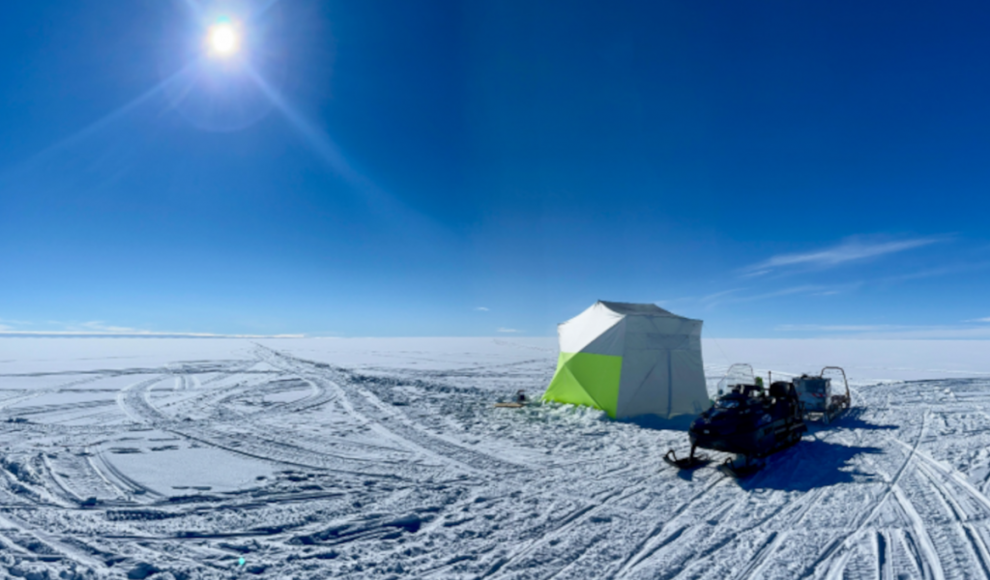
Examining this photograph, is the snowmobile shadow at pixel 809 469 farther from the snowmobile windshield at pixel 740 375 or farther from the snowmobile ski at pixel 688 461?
the snowmobile windshield at pixel 740 375

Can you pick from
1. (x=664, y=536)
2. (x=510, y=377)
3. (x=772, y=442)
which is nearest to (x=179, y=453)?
(x=664, y=536)

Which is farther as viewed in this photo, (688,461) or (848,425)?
(848,425)

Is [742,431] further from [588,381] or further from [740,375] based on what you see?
[588,381]

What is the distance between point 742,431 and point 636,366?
19.8ft

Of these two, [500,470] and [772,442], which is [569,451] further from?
[772,442]

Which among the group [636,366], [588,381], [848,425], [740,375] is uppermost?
[636,366]

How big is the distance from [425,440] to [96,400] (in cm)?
1301

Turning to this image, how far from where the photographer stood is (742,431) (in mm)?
8055

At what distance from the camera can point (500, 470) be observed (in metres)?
8.48

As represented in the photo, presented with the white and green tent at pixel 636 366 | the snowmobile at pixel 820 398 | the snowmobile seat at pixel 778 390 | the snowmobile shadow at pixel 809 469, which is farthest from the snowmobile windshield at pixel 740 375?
the snowmobile shadow at pixel 809 469

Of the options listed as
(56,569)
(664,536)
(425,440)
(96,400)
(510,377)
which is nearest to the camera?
(56,569)

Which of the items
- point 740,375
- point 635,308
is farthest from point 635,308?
point 740,375

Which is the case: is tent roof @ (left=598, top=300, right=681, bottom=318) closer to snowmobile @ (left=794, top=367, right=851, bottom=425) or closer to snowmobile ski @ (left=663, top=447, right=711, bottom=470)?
snowmobile @ (left=794, top=367, right=851, bottom=425)

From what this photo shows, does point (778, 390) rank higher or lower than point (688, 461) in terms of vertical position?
higher
